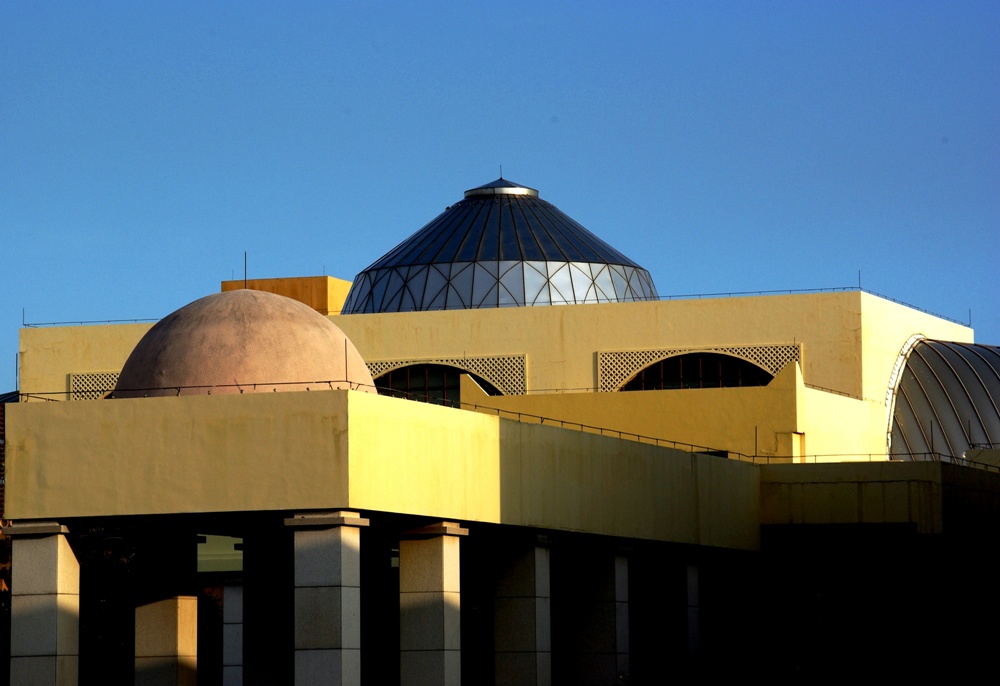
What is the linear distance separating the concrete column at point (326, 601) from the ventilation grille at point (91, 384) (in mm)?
26435

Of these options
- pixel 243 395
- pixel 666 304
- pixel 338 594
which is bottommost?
pixel 338 594

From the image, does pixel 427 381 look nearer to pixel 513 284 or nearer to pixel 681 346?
pixel 513 284

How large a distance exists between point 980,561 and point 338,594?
18.5 m

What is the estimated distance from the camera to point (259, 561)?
31797mm

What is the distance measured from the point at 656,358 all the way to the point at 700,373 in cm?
116

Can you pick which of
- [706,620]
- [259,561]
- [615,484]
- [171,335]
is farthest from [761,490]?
[171,335]

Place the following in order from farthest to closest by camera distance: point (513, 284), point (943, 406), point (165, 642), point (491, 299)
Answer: point (513, 284) → point (491, 299) → point (943, 406) → point (165, 642)

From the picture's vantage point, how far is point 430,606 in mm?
26250

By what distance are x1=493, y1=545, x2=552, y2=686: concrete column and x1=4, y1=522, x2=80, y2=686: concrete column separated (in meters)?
7.13

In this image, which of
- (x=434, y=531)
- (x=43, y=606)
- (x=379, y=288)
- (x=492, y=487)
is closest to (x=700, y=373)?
(x=379, y=288)

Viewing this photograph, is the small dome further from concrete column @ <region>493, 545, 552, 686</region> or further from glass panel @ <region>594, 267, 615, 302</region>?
glass panel @ <region>594, 267, 615, 302</region>

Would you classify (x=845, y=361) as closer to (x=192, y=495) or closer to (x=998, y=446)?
(x=998, y=446)

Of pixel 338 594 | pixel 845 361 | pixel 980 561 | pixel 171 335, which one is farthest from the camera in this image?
pixel 845 361

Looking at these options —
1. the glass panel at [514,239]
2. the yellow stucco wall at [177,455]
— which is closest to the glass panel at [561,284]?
the glass panel at [514,239]
